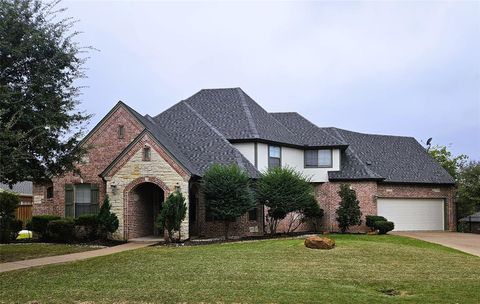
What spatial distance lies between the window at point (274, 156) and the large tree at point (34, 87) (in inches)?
533

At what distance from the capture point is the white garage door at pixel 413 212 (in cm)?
3262

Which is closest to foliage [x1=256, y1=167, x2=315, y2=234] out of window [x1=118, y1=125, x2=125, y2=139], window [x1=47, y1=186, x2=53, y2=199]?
window [x1=118, y1=125, x2=125, y2=139]

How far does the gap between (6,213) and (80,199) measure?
3741 mm

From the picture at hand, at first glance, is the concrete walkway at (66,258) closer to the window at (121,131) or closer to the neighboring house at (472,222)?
the window at (121,131)

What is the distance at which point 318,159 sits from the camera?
105ft

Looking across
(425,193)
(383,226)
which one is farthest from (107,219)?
(425,193)

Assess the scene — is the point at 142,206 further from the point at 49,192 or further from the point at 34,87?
the point at 34,87

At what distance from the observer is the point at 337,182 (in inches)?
1234

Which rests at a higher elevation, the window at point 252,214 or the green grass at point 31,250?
the window at point 252,214

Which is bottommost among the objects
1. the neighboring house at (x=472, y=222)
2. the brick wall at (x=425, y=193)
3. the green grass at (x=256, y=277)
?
the neighboring house at (x=472, y=222)

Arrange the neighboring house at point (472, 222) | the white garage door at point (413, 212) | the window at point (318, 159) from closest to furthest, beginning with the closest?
the window at point (318, 159) < the white garage door at point (413, 212) < the neighboring house at point (472, 222)

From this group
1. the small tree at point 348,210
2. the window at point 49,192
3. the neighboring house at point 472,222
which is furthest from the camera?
the neighboring house at point 472,222

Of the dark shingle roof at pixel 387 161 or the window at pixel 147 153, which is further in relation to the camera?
the dark shingle roof at pixel 387 161

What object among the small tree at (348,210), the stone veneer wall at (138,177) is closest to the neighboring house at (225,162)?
the stone veneer wall at (138,177)
